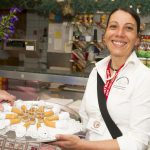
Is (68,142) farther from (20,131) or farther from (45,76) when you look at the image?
(45,76)

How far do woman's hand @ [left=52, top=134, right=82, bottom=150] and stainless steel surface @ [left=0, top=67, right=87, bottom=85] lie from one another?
3.05ft

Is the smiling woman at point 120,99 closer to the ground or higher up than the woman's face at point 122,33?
closer to the ground

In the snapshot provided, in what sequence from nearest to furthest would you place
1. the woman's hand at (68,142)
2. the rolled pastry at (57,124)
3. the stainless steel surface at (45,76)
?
the woman's hand at (68,142)
the rolled pastry at (57,124)
the stainless steel surface at (45,76)

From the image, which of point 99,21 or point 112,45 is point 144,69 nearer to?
point 112,45

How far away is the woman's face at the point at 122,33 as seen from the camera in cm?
136

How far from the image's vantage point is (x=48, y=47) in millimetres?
5312

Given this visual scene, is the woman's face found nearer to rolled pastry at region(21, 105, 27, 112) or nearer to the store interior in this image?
rolled pastry at region(21, 105, 27, 112)

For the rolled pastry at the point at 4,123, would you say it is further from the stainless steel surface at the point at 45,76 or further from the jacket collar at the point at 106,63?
the stainless steel surface at the point at 45,76

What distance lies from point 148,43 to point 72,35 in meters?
1.81

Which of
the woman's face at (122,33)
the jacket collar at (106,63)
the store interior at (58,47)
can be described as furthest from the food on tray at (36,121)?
the store interior at (58,47)

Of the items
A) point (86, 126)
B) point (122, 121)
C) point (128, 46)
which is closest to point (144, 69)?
point (128, 46)

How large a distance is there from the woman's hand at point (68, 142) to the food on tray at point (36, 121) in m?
0.04

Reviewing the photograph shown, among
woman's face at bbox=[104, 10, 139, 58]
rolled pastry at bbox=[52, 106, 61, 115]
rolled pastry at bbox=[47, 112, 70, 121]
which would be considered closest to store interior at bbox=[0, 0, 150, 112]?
rolled pastry at bbox=[52, 106, 61, 115]

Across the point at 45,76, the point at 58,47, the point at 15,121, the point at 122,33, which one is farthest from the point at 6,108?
the point at 58,47
